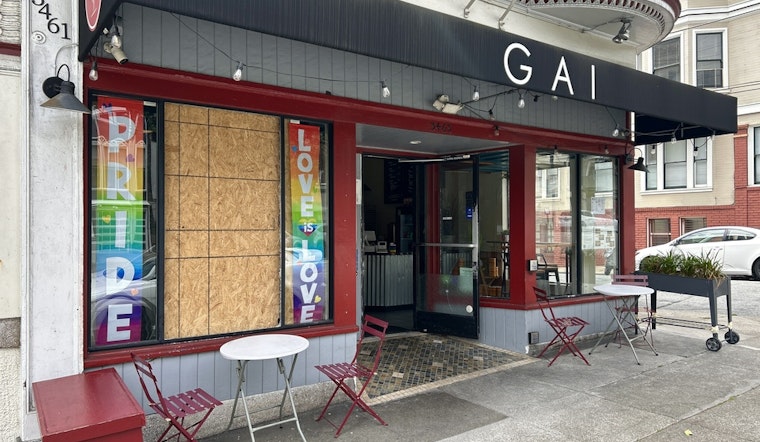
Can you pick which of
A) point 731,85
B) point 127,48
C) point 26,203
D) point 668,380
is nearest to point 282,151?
point 127,48

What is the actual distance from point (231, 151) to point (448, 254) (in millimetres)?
3768

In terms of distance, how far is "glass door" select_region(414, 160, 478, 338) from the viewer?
7000 mm

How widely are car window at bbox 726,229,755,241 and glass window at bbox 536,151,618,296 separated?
8372mm

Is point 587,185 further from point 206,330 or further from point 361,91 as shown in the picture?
point 206,330

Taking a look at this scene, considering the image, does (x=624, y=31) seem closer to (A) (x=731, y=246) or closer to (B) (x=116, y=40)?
(B) (x=116, y=40)

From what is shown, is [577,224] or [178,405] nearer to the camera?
[178,405]

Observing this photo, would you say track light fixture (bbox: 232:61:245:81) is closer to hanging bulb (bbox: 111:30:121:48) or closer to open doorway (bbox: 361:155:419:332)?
hanging bulb (bbox: 111:30:121:48)

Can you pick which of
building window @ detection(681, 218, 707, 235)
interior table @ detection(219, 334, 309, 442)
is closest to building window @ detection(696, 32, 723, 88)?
building window @ detection(681, 218, 707, 235)

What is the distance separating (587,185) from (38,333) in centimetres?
696

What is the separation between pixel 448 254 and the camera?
7.25 metres

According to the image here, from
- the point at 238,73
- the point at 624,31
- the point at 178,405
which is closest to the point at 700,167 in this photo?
the point at 624,31

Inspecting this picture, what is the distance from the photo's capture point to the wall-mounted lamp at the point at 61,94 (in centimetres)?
317

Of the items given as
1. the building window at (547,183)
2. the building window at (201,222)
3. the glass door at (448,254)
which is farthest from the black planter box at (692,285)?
the building window at (201,222)

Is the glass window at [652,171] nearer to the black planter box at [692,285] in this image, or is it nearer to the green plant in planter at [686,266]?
the green plant in planter at [686,266]
